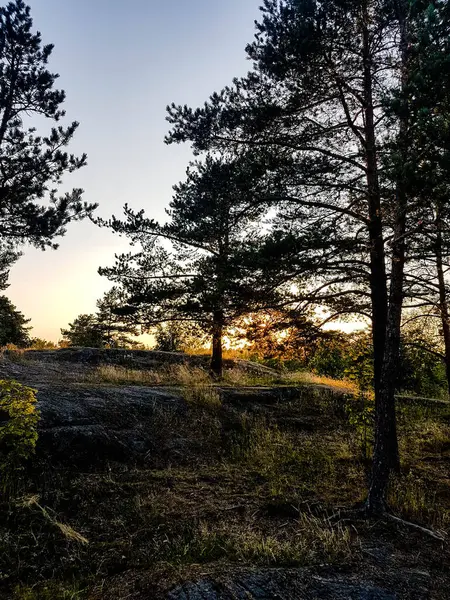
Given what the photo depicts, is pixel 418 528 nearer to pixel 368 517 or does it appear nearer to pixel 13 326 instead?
pixel 368 517

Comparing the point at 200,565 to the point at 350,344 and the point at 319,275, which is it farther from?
the point at 350,344

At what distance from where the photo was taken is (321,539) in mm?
4414

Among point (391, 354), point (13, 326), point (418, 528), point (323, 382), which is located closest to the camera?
Answer: point (418, 528)

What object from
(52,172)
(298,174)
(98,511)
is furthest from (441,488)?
(52,172)

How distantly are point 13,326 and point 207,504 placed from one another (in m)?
28.9

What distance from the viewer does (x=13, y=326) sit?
2953 cm

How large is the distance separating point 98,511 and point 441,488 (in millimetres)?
5807

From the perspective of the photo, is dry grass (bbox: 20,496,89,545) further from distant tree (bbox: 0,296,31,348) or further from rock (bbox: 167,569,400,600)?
distant tree (bbox: 0,296,31,348)

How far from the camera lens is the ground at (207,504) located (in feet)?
11.9

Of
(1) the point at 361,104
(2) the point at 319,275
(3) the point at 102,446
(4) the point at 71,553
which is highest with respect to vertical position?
(1) the point at 361,104

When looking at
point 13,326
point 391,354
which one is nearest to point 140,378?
point 391,354

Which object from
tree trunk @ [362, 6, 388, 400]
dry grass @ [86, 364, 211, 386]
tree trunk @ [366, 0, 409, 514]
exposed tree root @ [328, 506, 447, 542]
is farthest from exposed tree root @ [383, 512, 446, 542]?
dry grass @ [86, 364, 211, 386]

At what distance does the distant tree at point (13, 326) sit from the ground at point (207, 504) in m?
18.6

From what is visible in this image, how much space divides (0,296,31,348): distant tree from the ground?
60.9 ft
